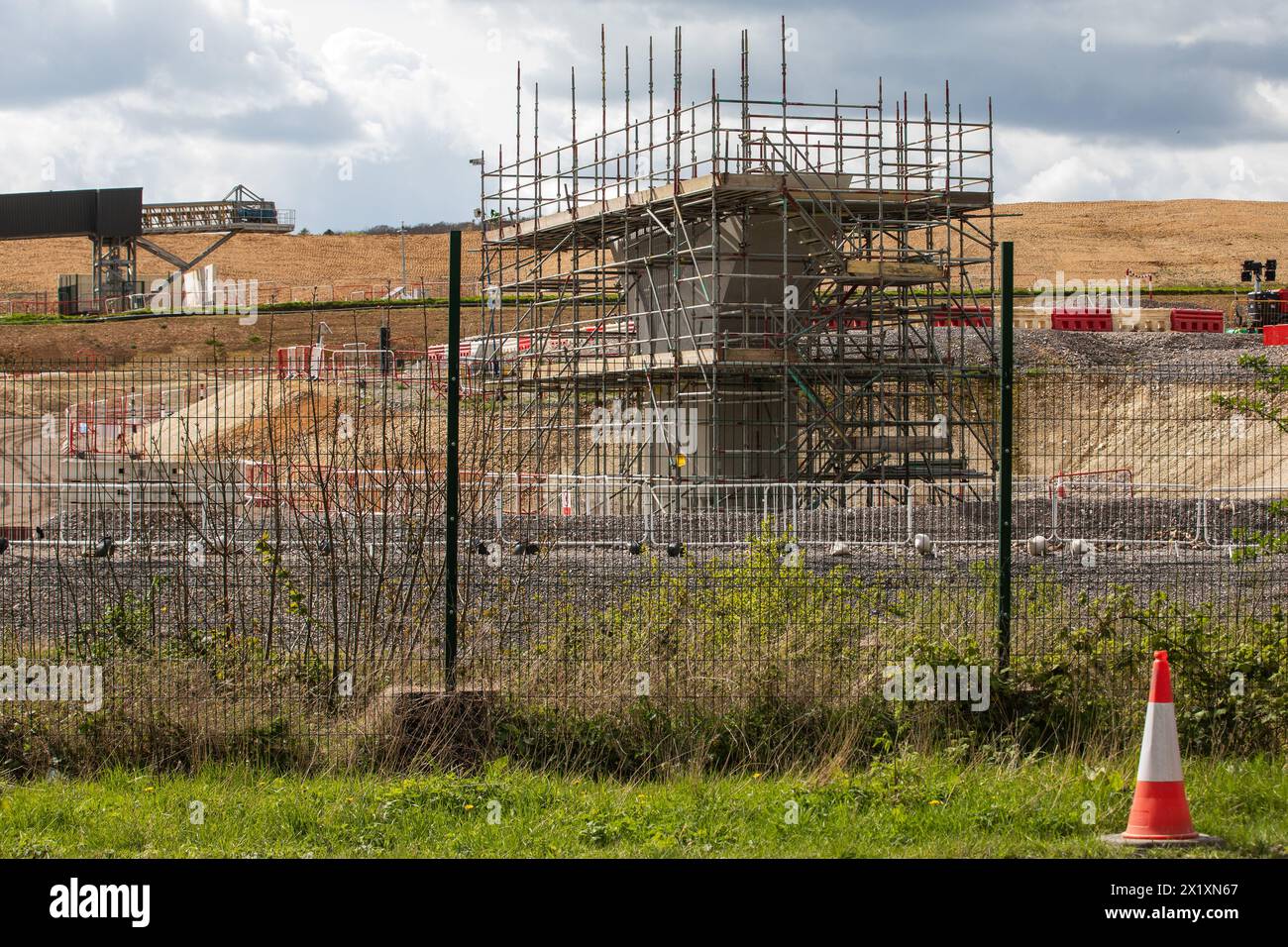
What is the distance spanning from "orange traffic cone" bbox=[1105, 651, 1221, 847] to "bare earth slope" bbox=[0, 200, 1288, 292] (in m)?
83.3

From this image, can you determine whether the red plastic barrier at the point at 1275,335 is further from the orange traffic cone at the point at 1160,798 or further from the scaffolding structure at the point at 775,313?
the orange traffic cone at the point at 1160,798

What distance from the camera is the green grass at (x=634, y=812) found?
690 cm

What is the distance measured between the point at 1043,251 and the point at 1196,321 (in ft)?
162

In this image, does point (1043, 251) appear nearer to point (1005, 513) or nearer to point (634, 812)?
point (1005, 513)

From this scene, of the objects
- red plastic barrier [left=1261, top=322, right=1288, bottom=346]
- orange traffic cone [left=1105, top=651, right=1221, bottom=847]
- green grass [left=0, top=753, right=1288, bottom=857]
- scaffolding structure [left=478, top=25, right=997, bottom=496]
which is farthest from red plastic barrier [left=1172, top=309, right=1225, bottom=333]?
orange traffic cone [left=1105, top=651, right=1221, bottom=847]

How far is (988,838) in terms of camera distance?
7.01m

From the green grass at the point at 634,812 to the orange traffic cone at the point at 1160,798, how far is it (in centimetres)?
17

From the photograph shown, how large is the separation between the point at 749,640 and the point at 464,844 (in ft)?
9.01

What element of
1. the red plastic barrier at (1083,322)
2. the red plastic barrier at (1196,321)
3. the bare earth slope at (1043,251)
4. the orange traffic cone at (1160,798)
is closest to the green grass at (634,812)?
the orange traffic cone at (1160,798)

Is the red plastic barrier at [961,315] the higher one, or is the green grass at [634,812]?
the red plastic barrier at [961,315]

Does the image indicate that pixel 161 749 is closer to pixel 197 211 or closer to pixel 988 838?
pixel 988 838

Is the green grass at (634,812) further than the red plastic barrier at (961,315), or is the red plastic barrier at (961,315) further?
the red plastic barrier at (961,315)
